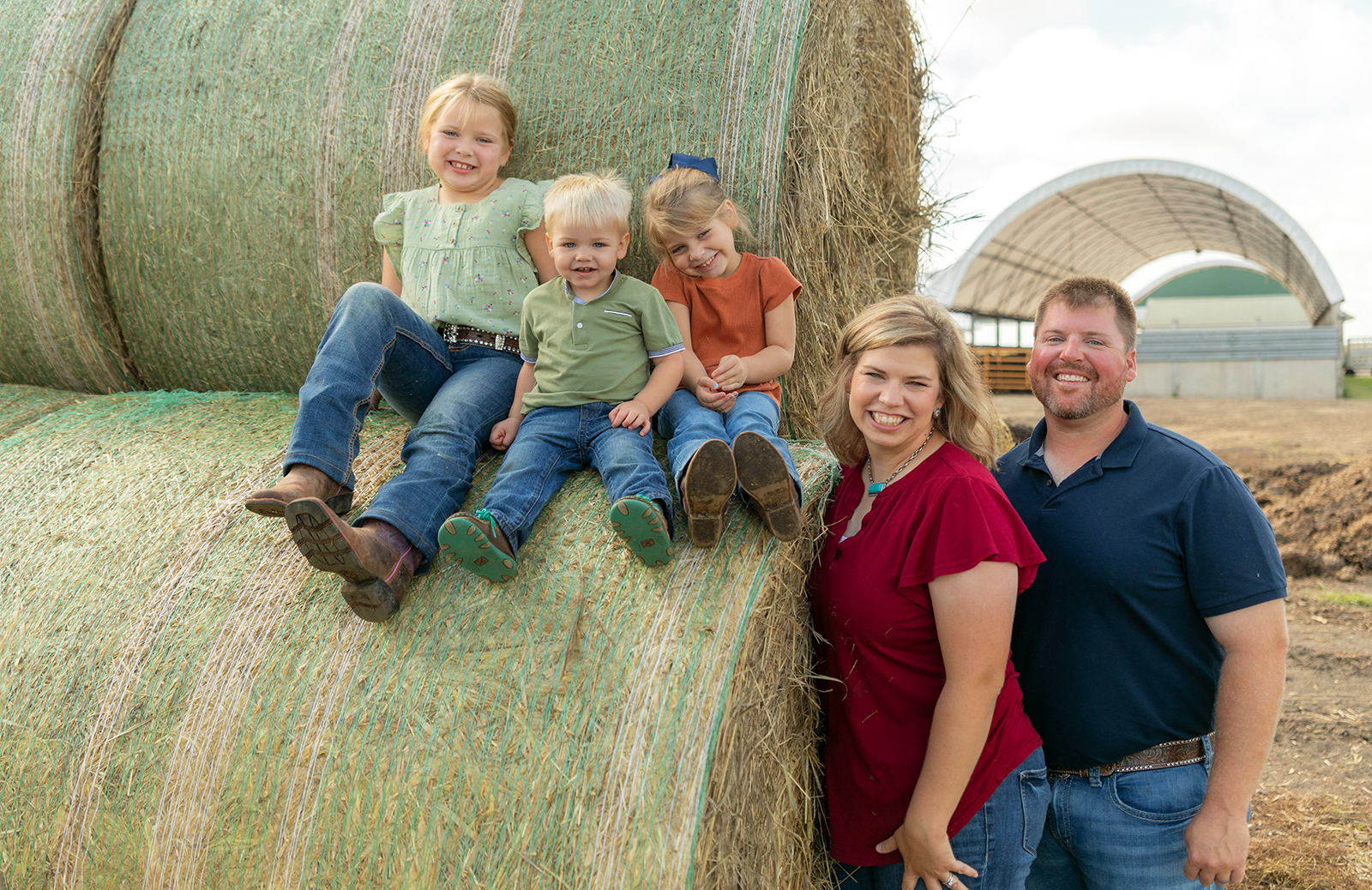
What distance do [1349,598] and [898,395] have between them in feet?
15.1

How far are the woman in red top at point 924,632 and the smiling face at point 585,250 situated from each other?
66cm

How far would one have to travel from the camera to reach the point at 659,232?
2463 mm

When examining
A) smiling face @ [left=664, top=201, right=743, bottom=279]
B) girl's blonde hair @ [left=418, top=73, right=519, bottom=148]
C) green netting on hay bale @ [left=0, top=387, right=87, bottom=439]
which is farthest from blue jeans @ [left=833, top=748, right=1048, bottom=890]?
green netting on hay bale @ [left=0, top=387, right=87, bottom=439]

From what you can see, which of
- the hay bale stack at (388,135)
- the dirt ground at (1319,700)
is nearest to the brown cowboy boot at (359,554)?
the hay bale stack at (388,135)

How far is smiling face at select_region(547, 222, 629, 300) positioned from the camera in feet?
7.55

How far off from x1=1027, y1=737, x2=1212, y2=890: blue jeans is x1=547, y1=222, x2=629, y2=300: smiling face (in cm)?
166

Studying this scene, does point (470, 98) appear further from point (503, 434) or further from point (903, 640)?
point (903, 640)

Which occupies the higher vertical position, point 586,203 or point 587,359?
point 586,203

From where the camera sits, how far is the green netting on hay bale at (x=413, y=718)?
1774mm

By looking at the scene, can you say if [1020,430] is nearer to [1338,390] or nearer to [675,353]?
[675,353]

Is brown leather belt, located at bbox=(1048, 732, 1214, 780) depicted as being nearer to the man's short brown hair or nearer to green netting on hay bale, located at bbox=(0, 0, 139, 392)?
the man's short brown hair

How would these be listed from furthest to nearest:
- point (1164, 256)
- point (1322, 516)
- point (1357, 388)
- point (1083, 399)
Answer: point (1164, 256), point (1357, 388), point (1322, 516), point (1083, 399)

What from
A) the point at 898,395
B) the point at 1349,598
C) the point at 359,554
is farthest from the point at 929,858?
the point at 1349,598

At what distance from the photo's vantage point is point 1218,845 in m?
1.94
